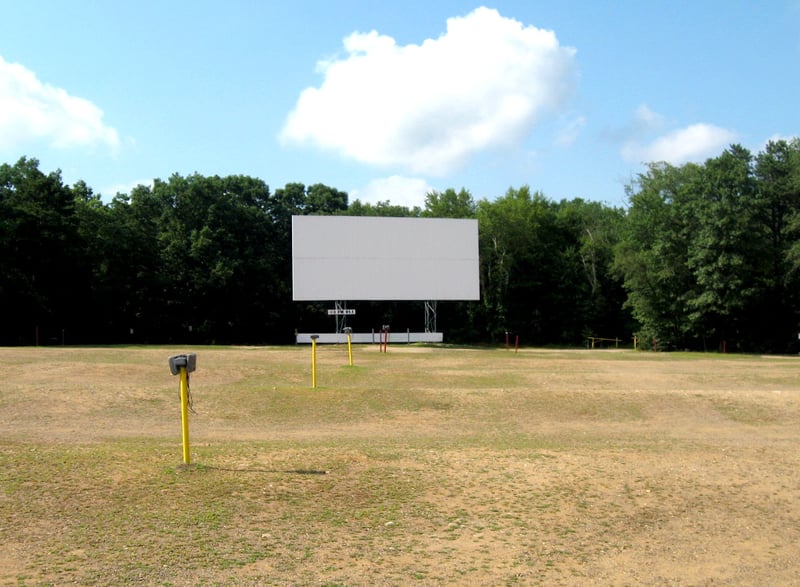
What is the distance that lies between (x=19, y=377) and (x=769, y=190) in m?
54.4

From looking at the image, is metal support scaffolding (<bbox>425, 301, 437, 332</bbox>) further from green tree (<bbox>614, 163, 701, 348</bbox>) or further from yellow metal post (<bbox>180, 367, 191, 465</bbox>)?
yellow metal post (<bbox>180, 367, 191, 465</bbox>)

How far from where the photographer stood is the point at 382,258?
2084 inches

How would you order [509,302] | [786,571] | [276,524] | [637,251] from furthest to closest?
[509,302], [637,251], [276,524], [786,571]

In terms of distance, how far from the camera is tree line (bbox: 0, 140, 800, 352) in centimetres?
5447

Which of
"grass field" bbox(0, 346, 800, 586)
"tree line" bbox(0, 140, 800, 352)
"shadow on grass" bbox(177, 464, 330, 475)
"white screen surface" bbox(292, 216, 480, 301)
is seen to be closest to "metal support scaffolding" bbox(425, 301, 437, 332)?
"white screen surface" bbox(292, 216, 480, 301)

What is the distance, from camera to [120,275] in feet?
205

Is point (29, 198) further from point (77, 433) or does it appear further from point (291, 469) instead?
point (291, 469)

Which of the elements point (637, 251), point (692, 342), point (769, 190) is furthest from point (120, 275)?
point (769, 190)

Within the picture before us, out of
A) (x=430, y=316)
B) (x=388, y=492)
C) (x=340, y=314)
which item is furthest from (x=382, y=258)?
(x=388, y=492)

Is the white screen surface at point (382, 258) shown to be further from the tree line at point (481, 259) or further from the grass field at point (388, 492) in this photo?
the grass field at point (388, 492)

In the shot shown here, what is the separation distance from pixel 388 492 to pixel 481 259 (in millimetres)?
62650

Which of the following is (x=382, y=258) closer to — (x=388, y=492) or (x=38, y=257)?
(x=38, y=257)

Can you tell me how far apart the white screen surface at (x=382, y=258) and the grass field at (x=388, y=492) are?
101 ft

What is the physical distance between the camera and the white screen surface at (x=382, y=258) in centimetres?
5150
